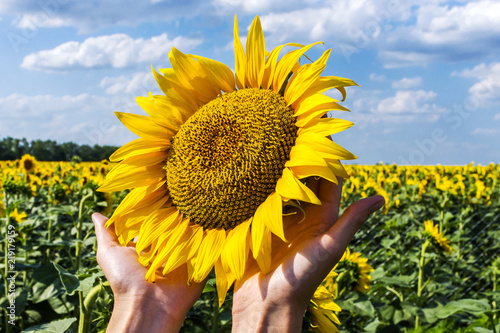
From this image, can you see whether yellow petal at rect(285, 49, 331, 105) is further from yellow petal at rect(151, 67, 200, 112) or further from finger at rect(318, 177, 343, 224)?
yellow petal at rect(151, 67, 200, 112)

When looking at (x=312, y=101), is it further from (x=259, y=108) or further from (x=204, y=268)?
(x=204, y=268)

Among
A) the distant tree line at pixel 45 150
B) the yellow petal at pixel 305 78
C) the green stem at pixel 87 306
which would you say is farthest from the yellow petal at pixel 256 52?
the distant tree line at pixel 45 150

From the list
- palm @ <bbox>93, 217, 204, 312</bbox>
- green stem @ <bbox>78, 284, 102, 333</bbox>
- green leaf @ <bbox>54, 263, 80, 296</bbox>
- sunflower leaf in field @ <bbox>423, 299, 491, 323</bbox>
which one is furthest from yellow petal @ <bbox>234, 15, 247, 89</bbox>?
sunflower leaf in field @ <bbox>423, 299, 491, 323</bbox>

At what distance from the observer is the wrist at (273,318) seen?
4.58 ft

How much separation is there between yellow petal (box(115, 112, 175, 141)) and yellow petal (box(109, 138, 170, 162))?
0.06ft

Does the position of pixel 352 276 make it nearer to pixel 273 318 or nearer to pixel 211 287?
pixel 211 287

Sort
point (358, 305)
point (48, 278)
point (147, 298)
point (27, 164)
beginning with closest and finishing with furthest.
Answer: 1. point (147, 298)
2. point (358, 305)
3. point (48, 278)
4. point (27, 164)

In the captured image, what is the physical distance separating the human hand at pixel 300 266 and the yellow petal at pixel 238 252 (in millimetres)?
73

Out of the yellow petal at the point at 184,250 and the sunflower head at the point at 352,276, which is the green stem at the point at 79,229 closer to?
the sunflower head at the point at 352,276

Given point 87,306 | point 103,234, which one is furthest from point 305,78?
point 87,306

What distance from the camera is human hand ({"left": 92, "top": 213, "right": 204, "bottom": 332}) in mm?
1666

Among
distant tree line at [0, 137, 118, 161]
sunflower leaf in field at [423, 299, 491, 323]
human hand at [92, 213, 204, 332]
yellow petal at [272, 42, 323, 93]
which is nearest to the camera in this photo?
yellow petal at [272, 42, 323, 93]

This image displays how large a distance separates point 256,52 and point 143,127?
1.72ft

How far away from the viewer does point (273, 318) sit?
1401 mm
